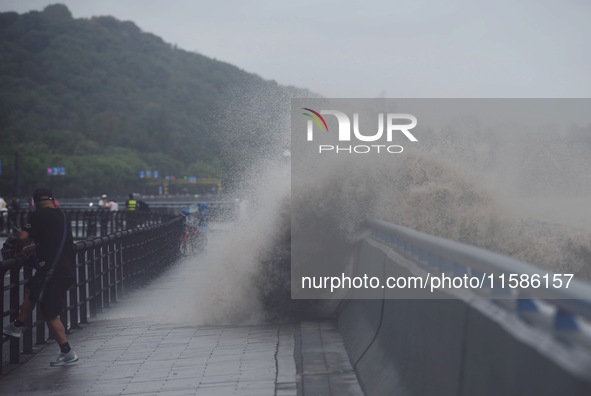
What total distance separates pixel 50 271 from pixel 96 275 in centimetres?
486

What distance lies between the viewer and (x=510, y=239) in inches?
658

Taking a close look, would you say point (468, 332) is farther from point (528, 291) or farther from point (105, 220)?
point (105, 220)

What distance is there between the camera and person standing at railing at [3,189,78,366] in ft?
33.3

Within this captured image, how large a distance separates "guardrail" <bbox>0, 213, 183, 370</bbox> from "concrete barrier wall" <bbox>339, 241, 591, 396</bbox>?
145 inches

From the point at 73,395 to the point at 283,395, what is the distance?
1.91 m

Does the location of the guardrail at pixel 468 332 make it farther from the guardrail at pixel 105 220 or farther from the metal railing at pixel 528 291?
the guardrail at pixel 105 220

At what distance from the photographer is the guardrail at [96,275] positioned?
406 inches

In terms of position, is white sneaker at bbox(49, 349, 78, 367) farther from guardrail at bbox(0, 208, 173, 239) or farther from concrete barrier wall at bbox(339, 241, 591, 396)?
guardrail at bbox(0, 208, 173, 239)

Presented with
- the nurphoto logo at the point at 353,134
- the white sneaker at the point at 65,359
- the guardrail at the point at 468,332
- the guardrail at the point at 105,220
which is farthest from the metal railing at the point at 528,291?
the guardrail at the point at 105,220

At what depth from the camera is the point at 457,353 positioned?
4.99 m

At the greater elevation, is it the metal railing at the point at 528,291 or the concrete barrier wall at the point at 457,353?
the metal railing at the point at 528,291

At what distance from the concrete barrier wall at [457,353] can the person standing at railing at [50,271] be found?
316cm

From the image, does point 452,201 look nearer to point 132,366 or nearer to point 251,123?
point 251,123

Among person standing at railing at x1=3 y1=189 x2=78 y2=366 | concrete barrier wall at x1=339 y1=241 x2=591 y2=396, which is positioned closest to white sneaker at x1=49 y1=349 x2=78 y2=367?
person standing at railing at x1=3 y1=189 x2=78 y2=366
